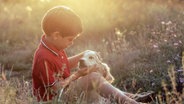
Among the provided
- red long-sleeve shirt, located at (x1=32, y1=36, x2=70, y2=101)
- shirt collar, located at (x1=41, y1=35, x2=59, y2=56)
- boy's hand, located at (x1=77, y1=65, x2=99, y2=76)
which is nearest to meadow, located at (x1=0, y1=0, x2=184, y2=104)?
red long-sleeve shirt, located at (x1=32, y1=36, x2=70, y2=101)

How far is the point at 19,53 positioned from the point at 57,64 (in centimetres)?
414

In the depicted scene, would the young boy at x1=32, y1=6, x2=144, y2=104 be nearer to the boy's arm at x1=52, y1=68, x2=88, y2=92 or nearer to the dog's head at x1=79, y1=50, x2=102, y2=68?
the boy's arm at x1=52, y1=68, x2=88, y2=92

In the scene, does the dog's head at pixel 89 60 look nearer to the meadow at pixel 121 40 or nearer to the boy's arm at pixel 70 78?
the boy's arm at pixel 70 78

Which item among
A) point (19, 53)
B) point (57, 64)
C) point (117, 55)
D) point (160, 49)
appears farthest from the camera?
point (19, 53)

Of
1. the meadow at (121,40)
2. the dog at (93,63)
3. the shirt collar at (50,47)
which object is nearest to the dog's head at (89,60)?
the dog at (93,63)

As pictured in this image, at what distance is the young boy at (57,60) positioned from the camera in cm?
444

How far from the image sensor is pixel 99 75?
447cm

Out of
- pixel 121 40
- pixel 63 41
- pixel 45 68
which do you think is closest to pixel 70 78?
pixel 45 68

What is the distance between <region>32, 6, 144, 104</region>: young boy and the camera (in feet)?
14.6

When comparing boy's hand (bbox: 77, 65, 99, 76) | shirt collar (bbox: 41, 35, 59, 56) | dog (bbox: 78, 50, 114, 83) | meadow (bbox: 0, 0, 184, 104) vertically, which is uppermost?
shirt collar (bbox: 41, 35, 59, 56)

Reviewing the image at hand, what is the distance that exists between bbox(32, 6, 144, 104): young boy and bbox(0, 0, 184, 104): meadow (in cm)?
29

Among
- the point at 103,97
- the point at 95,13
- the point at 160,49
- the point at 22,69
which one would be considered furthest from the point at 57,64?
the point at 95,13

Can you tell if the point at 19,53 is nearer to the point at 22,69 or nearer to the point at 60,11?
the point at 22,69

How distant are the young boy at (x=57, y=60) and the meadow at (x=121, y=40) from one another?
0.29 m
